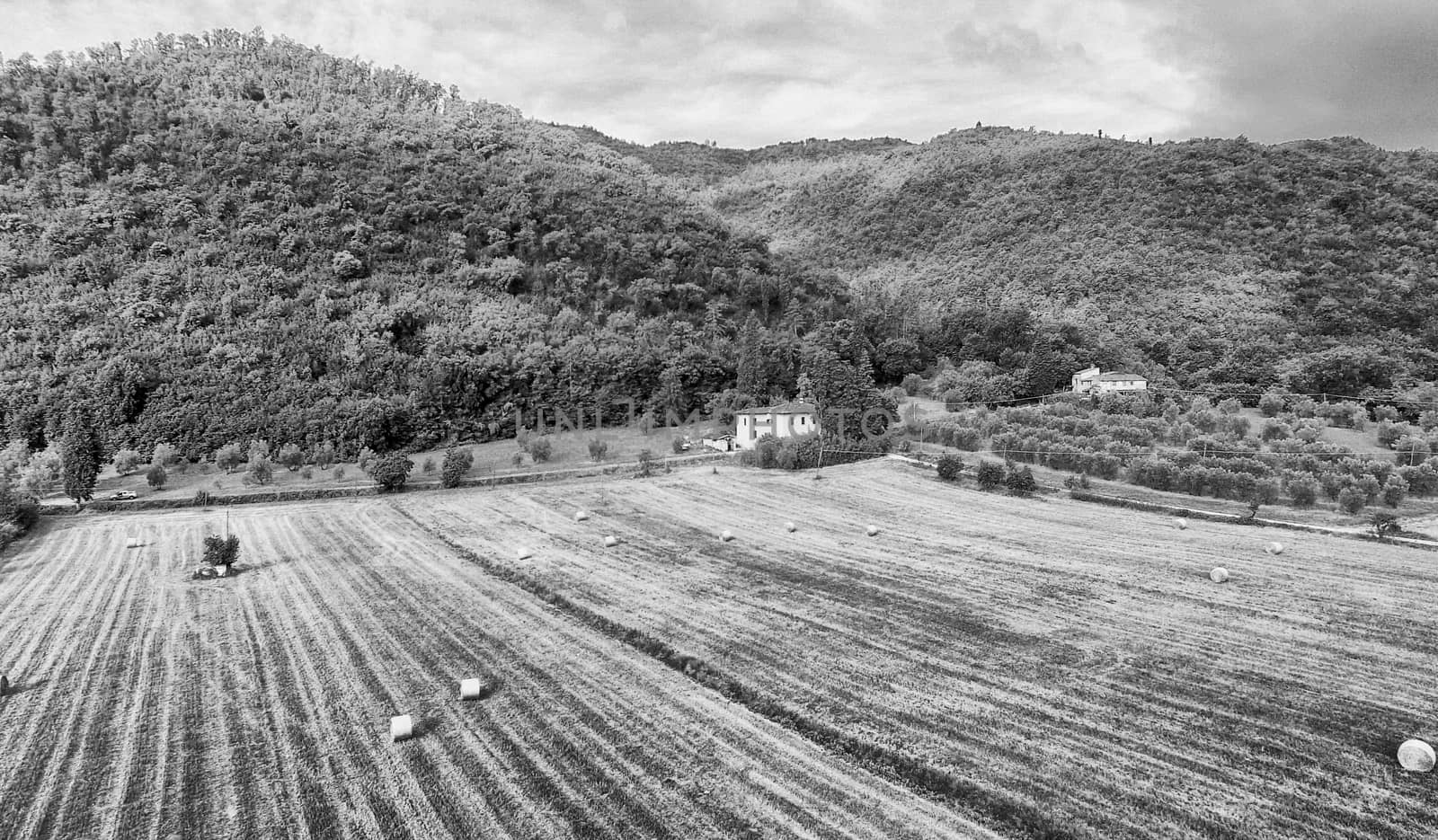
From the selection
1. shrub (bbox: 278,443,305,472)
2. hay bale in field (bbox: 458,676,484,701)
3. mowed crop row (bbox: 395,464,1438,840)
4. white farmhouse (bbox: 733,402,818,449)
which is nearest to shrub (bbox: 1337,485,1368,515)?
mowed crop row (bbox: 395,464,1438,840)

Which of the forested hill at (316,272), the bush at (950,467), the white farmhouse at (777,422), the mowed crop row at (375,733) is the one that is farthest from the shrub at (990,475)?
the forested hill at (316,272)

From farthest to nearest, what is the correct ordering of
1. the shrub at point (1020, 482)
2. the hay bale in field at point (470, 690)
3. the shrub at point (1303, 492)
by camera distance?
1. the shrub at point (1020, 482)
2. the shrub at point (1303, 492)
3. the hay bale in field at point (470, 690)

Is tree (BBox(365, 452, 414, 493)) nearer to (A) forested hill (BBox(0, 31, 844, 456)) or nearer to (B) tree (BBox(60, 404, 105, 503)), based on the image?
(A) forested hill (BBox(0, 31, 844, 456))

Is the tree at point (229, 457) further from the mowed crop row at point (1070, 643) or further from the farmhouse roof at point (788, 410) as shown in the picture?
the farmhouse roof at point (788, 410)

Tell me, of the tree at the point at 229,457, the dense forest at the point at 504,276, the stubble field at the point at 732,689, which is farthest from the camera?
the dense forest at the point at 504,276

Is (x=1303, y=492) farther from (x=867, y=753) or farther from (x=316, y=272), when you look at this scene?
(x=316, y=272)

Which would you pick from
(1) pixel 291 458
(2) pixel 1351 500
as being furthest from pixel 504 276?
(2) pixel 1351 500

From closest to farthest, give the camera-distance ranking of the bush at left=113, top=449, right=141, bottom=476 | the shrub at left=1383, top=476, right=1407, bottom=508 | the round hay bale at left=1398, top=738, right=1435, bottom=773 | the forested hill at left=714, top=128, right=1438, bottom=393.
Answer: the round hay bale at left=1398, top=738, right=1435, bottom=773 → the shrub at left=1383, top=476, right=1407, bottom=508 → the bush at left=113, top=449, right=141, bottom=476 → the forested hill at left=714, top=128, right=1438, bottom=393
